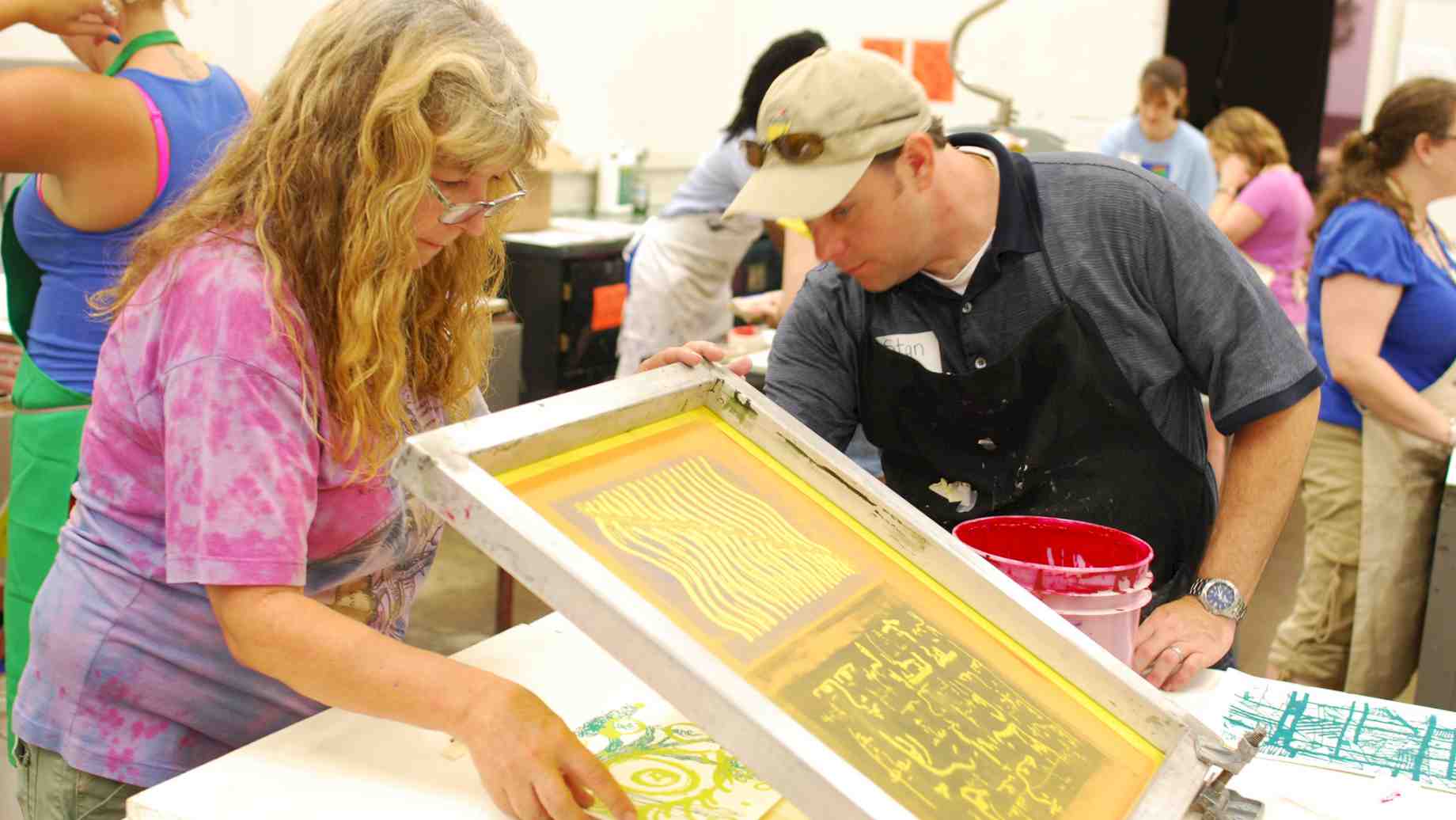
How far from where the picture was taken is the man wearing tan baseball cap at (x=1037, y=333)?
1.52 m

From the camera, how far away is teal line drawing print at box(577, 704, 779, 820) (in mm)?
1083

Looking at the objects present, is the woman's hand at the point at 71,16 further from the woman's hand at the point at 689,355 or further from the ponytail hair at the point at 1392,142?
the ponytail hair at the point at 1392,142

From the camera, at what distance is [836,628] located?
104cm

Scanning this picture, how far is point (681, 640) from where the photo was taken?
0.86 metres

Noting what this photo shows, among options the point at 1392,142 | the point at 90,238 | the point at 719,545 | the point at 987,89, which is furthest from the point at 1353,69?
the point at 719,545

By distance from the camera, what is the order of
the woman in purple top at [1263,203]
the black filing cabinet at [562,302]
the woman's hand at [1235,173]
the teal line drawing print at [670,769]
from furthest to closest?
1. the woman's hand at [1235,173]
2. the woman in purple top at [1263,203]
3. the black filing cabinet at [562,302]
4. the teal line drawing print at [670,769]

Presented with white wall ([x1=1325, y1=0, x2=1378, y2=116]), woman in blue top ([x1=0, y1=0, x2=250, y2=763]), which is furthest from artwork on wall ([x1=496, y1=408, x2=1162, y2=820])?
white wall ([x1=1325, y1=0, x2=1378, y2=116])

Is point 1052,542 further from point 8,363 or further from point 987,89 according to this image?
point 987,89

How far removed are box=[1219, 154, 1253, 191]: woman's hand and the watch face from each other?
4463 mm

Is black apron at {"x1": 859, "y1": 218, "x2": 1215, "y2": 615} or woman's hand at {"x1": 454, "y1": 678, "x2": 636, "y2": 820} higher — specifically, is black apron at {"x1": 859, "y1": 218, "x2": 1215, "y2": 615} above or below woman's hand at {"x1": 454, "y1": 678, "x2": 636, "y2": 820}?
above

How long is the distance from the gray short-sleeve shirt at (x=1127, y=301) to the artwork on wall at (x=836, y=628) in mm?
523

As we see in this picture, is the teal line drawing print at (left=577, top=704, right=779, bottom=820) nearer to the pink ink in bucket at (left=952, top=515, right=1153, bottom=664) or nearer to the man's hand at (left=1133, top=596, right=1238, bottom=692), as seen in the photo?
the pink ink in bucket at (left=952, top=515, right=1153, bottom=664)

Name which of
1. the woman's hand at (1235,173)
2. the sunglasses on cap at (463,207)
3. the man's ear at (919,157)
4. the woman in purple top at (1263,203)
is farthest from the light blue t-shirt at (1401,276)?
the woman's hand at (1235,173)

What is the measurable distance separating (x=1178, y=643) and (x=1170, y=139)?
4.51m
